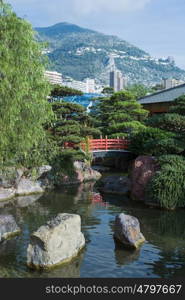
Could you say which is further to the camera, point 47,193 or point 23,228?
point 47,193

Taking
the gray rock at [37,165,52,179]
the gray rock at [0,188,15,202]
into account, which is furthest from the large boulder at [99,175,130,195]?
the gray rock at [0,188,15,202]

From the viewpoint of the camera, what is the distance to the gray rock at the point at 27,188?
18.5 m

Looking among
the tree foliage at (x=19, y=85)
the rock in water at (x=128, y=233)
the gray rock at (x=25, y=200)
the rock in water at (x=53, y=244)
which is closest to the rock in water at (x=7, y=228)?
the tree foliage at (x=19, y=85)

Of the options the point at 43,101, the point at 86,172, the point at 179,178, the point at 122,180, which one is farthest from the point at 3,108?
the point at 86,172

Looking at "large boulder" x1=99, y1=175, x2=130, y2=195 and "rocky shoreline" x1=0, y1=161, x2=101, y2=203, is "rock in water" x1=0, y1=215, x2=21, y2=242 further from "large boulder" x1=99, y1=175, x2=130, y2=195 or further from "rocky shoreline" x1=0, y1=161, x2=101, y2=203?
"large boulder" x1=99, y1=175, x2=130, y2=195

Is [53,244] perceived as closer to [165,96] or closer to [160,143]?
[160,143]

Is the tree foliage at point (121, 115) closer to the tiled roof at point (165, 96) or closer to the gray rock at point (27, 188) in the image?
the tiled roof at point (165, 96)

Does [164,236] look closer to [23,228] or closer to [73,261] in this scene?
[73,261]

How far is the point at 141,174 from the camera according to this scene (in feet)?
58.0

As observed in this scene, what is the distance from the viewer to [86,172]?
78.7ft

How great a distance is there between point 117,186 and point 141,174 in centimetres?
271

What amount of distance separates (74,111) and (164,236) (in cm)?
1181

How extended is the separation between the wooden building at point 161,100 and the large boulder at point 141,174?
15.9 meters

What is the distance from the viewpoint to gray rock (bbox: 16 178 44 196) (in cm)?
1852
